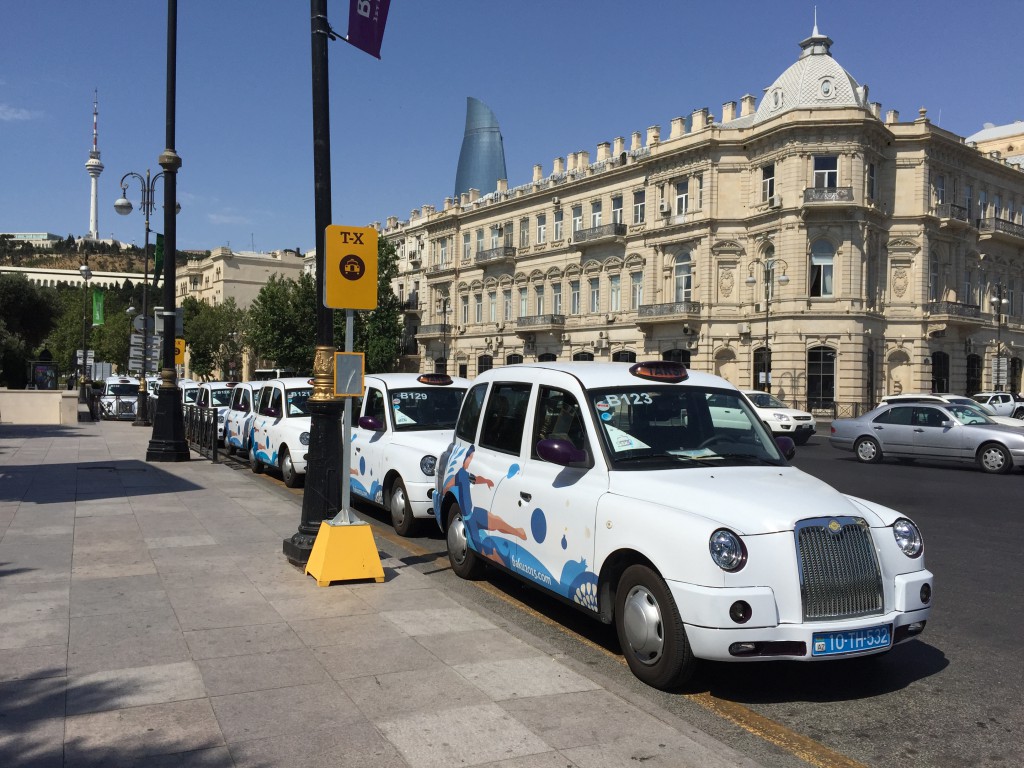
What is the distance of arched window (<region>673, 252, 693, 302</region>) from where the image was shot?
4941cm

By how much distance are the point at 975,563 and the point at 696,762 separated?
20.0 feet

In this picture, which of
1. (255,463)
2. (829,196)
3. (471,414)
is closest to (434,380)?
(471,414)

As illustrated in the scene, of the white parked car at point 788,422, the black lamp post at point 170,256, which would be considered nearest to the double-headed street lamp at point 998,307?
the white parked car at point 788,422

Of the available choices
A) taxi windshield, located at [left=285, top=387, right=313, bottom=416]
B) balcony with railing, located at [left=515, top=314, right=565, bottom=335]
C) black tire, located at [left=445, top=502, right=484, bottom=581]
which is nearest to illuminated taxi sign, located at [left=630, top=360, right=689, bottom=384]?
black tire, located at [left=445, top=502, right=484, bottom=581]

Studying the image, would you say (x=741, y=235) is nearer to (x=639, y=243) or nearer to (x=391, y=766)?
(x=639, y=243)

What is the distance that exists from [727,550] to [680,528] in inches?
Answer: 10.7

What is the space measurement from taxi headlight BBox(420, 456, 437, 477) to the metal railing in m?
9.05

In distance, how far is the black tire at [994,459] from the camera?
60.3 ft

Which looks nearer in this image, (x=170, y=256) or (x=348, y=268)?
(x=348, y=268)

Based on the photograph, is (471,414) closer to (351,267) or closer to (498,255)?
(351,267)

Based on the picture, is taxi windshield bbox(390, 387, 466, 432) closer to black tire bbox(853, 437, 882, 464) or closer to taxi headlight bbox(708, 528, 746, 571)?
taxi headlight bbox(708, 528, 746, 571)

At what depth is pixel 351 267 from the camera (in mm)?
7504

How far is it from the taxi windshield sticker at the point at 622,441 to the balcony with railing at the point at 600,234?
4797 cm

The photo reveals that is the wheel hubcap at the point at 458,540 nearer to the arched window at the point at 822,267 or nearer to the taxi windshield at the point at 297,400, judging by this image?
the taxi windshield at the point at 297,400
